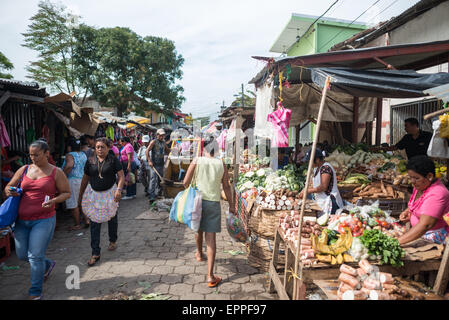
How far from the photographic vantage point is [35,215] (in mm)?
3283

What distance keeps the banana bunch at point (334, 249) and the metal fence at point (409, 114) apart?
697cm

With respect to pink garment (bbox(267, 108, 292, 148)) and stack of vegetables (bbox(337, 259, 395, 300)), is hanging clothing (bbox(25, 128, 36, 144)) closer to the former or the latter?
pink garment (bbox(267, 108, 292, 148))

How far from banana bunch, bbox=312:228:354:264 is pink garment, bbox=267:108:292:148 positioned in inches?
91.8

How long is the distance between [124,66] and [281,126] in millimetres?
21756

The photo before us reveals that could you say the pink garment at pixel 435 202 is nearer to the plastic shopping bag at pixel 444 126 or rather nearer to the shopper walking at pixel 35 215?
the plastic shopping bag at pixel 444 126

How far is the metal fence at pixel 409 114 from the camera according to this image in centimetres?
800

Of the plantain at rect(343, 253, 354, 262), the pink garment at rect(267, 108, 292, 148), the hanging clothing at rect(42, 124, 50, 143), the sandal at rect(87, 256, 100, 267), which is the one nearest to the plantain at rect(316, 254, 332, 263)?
the plantain at rect(343, 253, 354, 262)

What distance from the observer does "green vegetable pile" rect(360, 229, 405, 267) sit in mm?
2588

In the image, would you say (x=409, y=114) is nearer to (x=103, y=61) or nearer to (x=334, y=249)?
(x=334, y=249)

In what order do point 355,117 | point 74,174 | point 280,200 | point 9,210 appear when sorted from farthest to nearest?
point 355,117, point 74,174, point 280,200, point 9,210

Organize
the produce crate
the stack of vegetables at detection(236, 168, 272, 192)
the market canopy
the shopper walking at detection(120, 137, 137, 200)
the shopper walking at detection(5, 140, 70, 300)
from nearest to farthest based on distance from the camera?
the shopper walking at detection(5, 140, 70, 300) → the market canopy → the produce crate → the stack of vegetables at detection(236, 168, 272, 192) → the shopper walking at detection(120, 137, 137, 200)

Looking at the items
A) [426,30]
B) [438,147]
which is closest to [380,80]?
[438,147]

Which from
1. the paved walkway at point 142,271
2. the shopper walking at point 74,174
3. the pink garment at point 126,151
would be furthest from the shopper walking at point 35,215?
the pink garment at point 126,151
